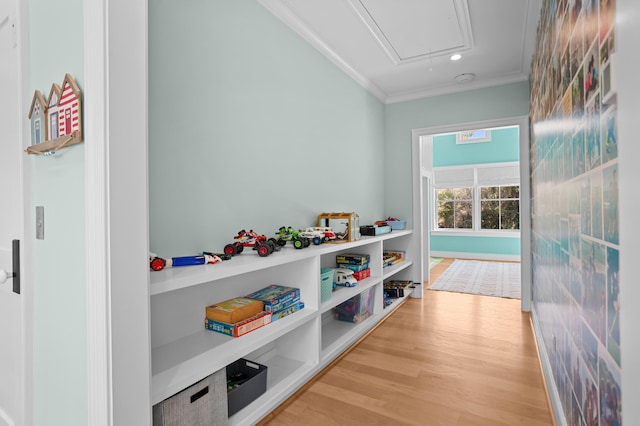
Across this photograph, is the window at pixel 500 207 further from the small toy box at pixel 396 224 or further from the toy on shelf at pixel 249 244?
the toy on shelf at pixel 249 244

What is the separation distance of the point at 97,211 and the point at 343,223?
1891mm

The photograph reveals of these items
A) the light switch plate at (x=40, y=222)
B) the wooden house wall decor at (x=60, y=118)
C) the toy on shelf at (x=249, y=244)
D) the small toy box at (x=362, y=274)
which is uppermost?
the wooden house wall decor at (x=60, y=118)

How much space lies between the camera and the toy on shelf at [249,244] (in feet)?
5.93

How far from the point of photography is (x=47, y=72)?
3.96ft

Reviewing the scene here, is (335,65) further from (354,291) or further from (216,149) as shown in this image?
(354,291)

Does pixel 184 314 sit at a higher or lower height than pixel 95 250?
lower

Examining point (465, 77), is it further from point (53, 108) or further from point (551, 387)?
point (53, 108)

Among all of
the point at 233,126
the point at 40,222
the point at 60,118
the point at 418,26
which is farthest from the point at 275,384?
the point at 418,26

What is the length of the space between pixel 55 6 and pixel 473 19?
257cm

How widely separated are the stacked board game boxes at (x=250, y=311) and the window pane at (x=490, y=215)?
6.19 meters

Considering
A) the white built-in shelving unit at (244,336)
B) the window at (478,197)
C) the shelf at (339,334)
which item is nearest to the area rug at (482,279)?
the window at (478,197)

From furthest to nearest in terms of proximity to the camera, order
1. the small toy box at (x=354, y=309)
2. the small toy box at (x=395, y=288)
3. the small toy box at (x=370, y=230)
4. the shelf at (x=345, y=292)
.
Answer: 1. the small toy box at (x=395, y=288)
2. the small toy box at (x=370, y=230)
3. the small toy box at (x=354, y=309)
4. the shelf at (x=345, y=292)

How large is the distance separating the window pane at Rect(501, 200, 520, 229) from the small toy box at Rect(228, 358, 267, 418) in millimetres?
6529

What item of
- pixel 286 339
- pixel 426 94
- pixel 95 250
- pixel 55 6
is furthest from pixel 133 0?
pixel 426 94
